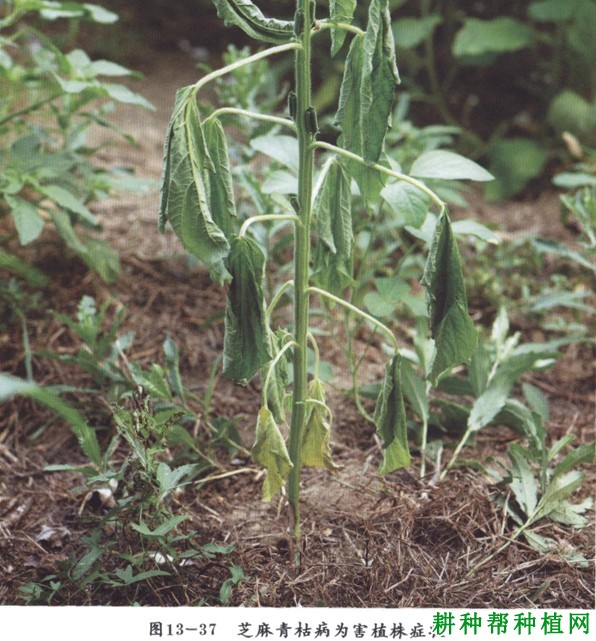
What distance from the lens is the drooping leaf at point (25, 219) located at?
141cm

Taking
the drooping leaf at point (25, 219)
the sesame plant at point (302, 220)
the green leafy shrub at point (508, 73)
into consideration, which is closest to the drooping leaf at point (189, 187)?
the sesame plant at point (302, 220)

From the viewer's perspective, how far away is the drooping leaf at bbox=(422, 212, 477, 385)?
37.7 inches

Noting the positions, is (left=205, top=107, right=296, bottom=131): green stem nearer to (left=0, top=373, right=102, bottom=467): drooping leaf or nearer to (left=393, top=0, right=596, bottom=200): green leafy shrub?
(left=0, top=373, right=102, bottom=467): drooping leaf

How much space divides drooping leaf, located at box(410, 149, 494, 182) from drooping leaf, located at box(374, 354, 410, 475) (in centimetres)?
33

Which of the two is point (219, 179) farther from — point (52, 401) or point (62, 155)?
point (62, 155)

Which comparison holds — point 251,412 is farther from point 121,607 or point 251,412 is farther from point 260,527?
point 121,607

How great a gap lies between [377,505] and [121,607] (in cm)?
41

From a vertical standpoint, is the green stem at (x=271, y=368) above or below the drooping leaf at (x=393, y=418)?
above

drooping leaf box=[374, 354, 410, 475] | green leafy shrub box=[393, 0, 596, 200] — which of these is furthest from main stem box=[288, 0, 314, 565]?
green leafy shrub box=[393, 0, 596, 200]

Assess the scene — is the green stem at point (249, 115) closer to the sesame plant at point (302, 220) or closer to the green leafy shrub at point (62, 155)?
the sesame plant at point (302, 220)

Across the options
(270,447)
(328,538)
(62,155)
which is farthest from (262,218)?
(62,155)

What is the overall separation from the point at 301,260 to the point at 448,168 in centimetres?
32

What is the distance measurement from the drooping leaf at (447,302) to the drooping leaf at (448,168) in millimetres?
245

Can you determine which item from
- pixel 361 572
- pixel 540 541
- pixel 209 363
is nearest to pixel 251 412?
pixel 209 363
